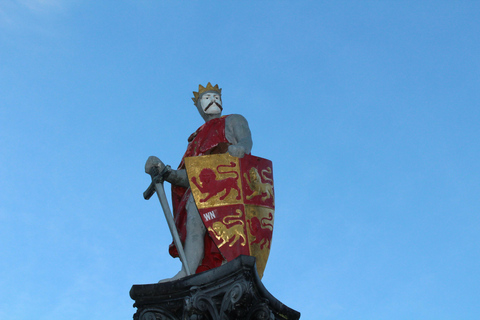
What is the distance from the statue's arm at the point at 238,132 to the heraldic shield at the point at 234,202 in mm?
438

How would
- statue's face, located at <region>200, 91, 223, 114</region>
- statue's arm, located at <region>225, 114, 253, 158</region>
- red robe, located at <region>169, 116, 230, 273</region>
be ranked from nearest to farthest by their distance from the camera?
1. red robe, located at <region>169, 116, 230, 273</region>
2. statue's arm, located at <region>225, 114, 253, 158</region>
3. statue's face, located at <region>200, 91, 223, 114</region>

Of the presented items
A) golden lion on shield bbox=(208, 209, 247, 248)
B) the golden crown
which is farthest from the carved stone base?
the golden crown

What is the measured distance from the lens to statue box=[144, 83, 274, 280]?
41.3 ft

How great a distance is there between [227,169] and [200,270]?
1729 mm

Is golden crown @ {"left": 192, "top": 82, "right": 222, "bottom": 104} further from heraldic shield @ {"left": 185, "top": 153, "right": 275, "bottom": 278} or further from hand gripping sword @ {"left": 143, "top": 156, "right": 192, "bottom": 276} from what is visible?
heraldic shield @ {"left": 185, "top": 153, "right": 275, "bottom": 278}

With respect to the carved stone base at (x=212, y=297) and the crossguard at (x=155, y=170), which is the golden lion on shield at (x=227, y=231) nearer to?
the carved stone base at (x=212, y=297)

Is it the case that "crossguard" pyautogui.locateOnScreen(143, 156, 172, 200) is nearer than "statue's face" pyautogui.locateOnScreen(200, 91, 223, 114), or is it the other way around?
"crossguard" pyautogui.locateOnScreen(143, 156, 172, 200)

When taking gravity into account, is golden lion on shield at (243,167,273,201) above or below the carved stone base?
above

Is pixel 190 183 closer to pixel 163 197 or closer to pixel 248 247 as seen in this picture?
pixel 163 197

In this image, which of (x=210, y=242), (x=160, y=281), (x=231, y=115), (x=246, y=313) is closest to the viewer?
(x=246, y=313)

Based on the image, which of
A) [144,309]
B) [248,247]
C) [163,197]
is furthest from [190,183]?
[144,309]

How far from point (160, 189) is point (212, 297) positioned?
2.52 meters

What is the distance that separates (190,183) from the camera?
508 inches

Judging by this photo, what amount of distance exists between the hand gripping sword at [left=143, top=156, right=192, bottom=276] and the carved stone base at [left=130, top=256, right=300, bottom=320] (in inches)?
37.7
